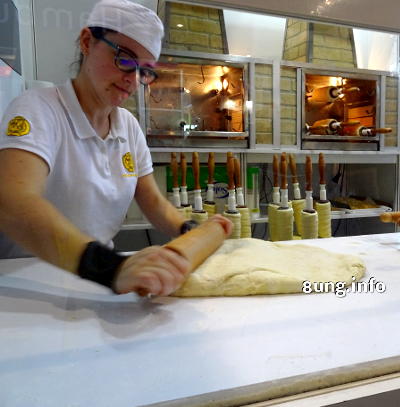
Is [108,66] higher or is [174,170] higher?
[108,66]

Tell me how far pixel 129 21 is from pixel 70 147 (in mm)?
180

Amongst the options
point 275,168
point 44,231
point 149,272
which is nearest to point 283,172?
point 275,168

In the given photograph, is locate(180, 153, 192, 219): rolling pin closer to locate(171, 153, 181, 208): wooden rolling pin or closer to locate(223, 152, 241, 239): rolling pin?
locate(171, 153, 181, 208): wooden rolling pin

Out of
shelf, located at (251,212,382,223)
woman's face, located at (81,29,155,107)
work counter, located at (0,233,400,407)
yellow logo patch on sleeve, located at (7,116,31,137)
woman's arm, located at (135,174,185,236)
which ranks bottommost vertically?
work counter, located at (0,233,400,407)

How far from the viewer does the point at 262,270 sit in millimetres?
681

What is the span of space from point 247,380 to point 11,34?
484mm

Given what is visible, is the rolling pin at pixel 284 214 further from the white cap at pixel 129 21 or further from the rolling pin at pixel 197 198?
the white cap at pixel 129 21

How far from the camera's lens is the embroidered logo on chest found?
55 cm

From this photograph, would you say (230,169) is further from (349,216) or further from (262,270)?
(349,216)

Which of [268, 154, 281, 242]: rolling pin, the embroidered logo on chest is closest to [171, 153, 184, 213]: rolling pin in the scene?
the embroidered logo on chest

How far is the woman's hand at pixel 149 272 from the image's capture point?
19.1 inches

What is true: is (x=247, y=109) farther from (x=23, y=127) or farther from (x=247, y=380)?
(x=247, y=380)

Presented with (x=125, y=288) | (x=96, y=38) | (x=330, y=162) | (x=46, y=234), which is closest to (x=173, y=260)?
(x=125, y=288)

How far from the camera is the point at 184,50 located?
0.61 meters
